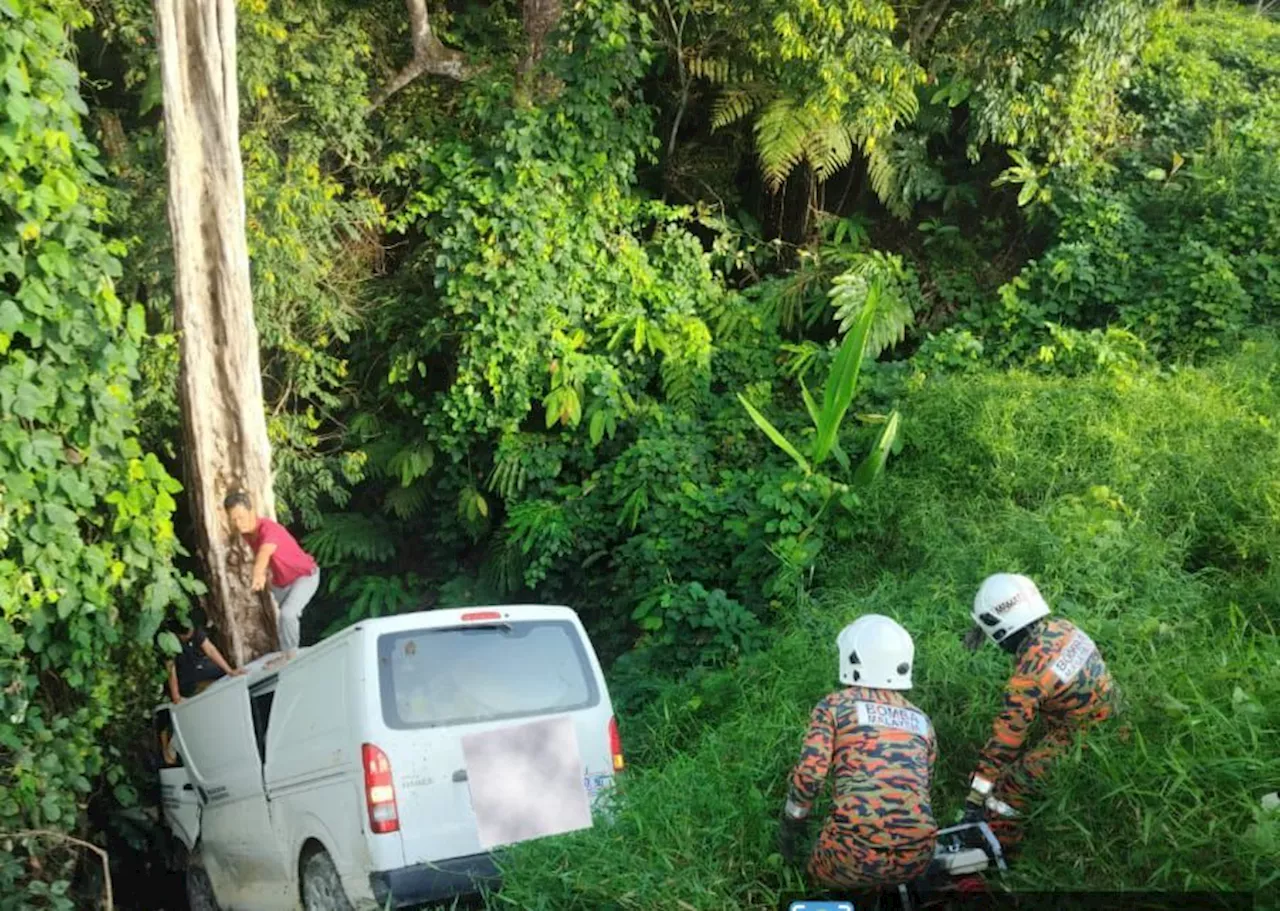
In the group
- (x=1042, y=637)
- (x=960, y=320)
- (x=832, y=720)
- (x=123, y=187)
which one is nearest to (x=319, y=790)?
(x=832, y=720)

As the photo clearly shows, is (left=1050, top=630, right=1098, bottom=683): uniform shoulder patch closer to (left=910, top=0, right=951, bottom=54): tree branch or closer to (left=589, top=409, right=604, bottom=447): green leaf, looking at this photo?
(left=589, top=409, right=604, bottom=447): green leaf

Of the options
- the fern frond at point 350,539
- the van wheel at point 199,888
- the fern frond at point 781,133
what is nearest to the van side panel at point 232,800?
the van wheel at point 199,888

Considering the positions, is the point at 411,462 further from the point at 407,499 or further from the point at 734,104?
the point at 734,104

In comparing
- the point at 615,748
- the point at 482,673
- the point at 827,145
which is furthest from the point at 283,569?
the point at 827,145

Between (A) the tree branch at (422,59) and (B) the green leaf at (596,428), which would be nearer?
(B) the green leaf at (596,428)

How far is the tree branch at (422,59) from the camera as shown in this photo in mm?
10523

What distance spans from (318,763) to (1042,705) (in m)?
3.24

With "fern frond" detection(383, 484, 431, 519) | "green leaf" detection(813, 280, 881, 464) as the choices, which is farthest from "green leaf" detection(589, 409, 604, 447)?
"green leaf" detection(813, 280, 881, 464)

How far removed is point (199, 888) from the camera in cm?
727

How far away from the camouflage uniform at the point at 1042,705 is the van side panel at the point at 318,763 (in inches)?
105

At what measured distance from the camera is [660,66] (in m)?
11.4

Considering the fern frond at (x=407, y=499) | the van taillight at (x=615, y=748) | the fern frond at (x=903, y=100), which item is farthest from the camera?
the fern frond at (x=407, y=499)

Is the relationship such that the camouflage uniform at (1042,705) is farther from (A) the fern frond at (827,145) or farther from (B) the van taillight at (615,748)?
(A) the fern frond at (827,145)

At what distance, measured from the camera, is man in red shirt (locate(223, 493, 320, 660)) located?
8320 millimetres
